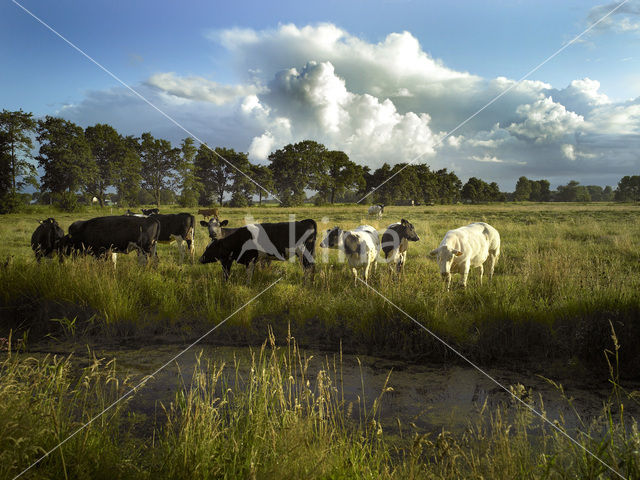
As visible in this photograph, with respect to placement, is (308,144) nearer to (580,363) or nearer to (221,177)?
(221,177)

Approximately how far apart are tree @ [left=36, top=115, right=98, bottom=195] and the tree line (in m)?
0.11

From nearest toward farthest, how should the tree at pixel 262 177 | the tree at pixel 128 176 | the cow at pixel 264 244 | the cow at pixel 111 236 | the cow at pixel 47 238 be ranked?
the cow at pixel 264 244
the cow at pixel 111 236
the cow at pixel 47 238
the tree at pixel 128 176
the tree at pixel 262 177

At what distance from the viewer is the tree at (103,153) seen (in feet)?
175

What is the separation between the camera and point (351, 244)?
9.70 m

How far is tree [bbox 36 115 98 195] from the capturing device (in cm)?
4744

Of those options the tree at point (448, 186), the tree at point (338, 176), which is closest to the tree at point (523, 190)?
the tree at point (448, 186)

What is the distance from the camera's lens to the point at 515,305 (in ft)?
21.7

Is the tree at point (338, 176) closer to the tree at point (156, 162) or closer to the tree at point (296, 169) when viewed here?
the tree at point (296, 169)

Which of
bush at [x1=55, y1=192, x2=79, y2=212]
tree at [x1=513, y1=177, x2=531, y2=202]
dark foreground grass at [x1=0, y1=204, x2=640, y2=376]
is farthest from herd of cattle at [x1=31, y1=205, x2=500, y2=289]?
tree at [x1=513, y1=177, x2=531, y2=202]

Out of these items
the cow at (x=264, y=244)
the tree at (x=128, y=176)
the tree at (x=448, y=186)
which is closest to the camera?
the cow at (x=264, y=244)

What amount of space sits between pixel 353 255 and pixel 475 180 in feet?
493

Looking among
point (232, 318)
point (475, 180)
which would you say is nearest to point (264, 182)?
point (232, 318)

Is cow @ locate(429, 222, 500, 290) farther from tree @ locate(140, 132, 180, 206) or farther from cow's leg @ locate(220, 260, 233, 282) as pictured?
tree @ locate(140, 132, 180, 206)

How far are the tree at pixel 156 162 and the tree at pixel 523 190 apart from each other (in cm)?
14498
